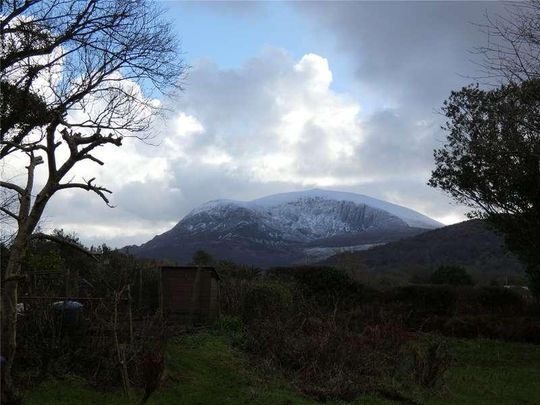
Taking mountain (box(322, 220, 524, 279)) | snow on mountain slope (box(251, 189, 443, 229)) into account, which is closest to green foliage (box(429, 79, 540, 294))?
mountain (box(322, 220, 524, 279))

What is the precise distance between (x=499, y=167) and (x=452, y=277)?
661 inches

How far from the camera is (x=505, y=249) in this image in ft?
75.2

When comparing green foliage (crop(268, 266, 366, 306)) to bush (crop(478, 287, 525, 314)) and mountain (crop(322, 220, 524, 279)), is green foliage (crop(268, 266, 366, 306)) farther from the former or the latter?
mountain (crop(322, 220, 524, 279))

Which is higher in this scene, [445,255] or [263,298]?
[445,255]

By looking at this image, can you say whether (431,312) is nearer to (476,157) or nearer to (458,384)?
(476,157)

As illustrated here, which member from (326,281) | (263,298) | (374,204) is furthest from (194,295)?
(374,204)

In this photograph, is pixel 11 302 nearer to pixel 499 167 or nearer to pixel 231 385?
pixel 231 385

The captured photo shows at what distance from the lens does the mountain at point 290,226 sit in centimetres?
10450

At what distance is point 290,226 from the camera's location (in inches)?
6220

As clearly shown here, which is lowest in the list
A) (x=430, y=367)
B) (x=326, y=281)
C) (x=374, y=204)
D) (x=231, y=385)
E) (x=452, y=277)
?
(x=231, y=385)

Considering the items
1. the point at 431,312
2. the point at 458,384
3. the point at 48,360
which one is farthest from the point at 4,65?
the point at 431,312

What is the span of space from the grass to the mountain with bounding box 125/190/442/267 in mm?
72520

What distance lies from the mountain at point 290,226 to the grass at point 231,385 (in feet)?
238

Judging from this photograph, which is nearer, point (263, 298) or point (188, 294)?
point (188, 294)
